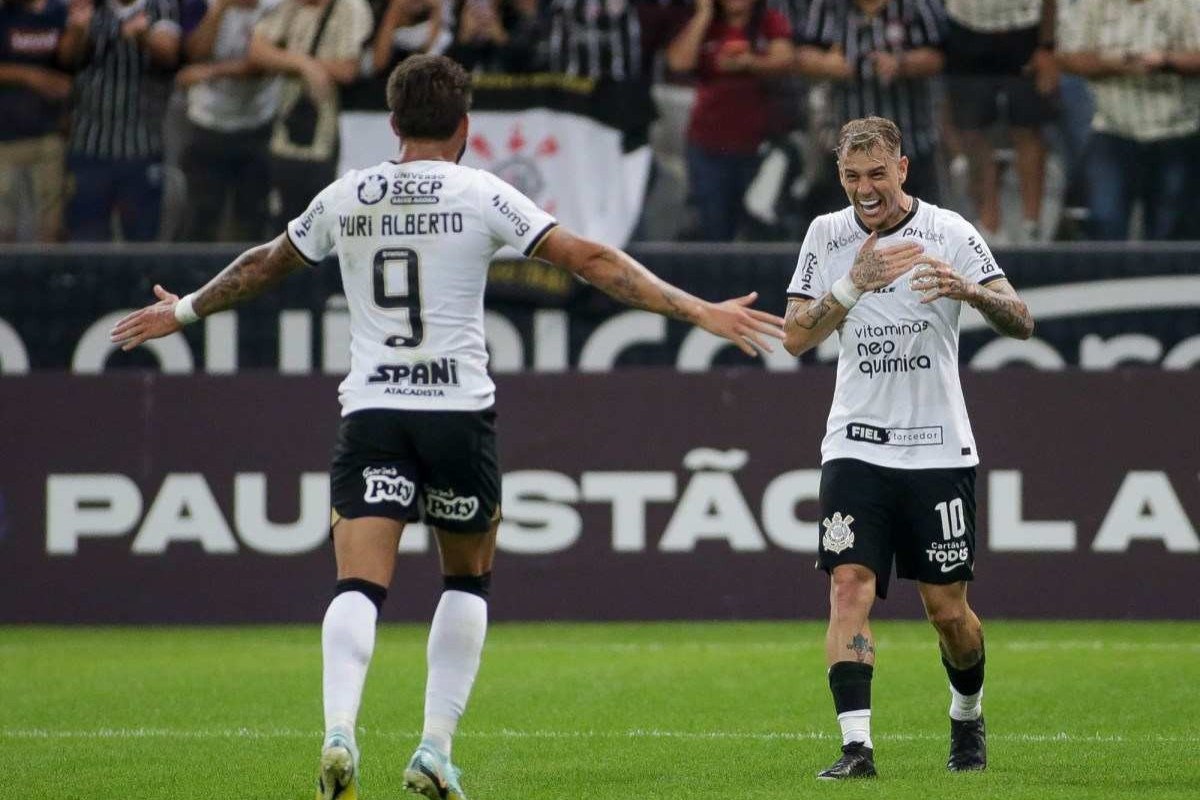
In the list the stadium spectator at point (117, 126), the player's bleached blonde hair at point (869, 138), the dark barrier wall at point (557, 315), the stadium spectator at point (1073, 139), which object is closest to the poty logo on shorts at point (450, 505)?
the player's bleached blonde hair at point (869, 138)

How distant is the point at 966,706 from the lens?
22.8 feet

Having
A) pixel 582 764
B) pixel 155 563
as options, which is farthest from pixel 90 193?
pixel 582 764

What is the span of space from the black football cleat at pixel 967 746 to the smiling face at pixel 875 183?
1772 millimetres

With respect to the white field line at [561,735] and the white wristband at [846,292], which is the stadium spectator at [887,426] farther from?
the white field line at [561,735]

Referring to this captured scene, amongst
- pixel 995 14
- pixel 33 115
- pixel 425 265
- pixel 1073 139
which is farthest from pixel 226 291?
pixel 995 14

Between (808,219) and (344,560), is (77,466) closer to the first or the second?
(808,219)

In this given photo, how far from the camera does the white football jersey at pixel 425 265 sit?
5.93 metres

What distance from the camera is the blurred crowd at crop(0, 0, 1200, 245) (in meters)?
13.3

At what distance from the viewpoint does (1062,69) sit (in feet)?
43.9

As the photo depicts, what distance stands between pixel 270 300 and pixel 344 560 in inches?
315

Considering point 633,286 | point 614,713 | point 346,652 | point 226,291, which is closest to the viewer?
point 346,652

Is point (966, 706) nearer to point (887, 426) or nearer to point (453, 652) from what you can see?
point (887, 426)

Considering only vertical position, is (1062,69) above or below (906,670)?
above

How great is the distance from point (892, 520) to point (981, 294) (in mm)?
867
